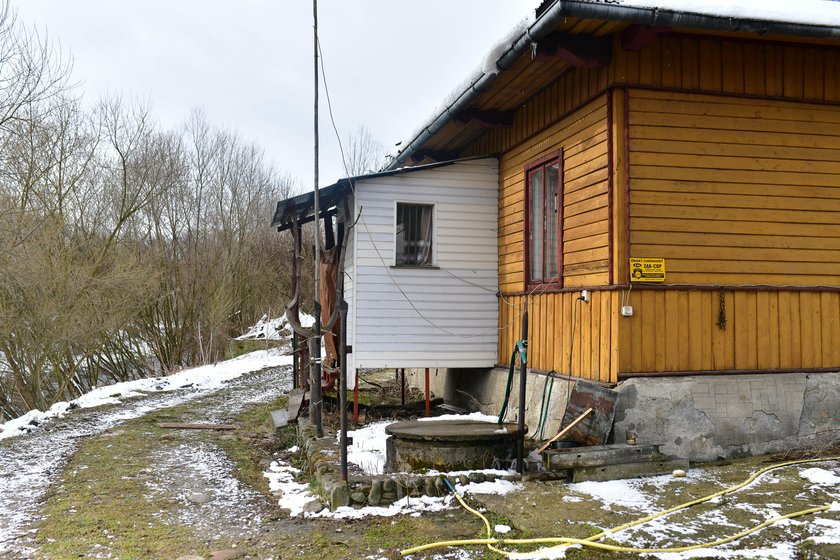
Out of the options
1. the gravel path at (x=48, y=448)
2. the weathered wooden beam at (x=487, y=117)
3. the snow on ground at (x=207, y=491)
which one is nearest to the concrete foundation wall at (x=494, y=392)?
the snow on ground at (x=207, y=491)

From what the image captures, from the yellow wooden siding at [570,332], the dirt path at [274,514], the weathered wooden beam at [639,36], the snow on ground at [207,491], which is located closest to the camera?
the dirt path at [274,514]

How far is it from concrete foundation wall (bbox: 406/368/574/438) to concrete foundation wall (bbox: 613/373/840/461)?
3.26ft

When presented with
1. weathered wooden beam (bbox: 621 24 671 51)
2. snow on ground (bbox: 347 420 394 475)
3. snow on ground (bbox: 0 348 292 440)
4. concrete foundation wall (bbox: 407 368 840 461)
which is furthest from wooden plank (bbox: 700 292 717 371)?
snow on ground (bbox: 0 348 292 440)

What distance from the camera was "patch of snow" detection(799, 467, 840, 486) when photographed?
18.2 feet

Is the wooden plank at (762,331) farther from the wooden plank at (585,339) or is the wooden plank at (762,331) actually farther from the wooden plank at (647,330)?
the wooden plank at (585,339)

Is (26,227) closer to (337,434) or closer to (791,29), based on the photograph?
(337,434)

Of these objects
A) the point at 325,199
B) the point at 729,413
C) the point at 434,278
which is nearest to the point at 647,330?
the point at 729,413

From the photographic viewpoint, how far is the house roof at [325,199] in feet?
29.5

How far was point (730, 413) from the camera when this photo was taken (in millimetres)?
6578

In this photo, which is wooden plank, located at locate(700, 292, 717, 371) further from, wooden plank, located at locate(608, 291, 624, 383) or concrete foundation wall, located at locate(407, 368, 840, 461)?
wooden plank, located at locate(608, 291, 624, 383)

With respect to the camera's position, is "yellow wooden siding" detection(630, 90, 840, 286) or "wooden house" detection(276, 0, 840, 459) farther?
"yellow wooden siding" detection(630, 90, 840, 286)

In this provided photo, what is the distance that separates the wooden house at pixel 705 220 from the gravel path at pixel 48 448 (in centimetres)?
521

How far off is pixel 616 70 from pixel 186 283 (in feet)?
65.1

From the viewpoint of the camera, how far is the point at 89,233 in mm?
18266
